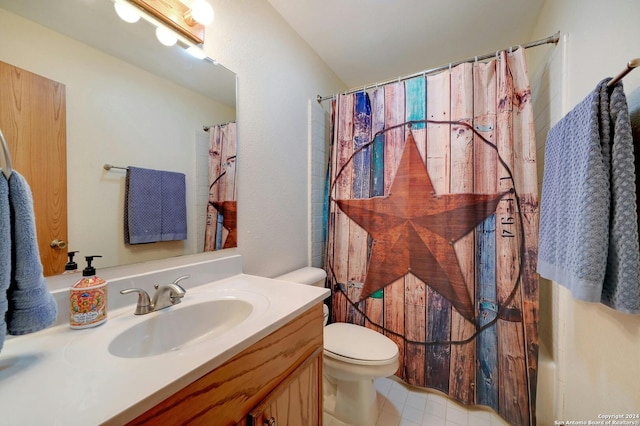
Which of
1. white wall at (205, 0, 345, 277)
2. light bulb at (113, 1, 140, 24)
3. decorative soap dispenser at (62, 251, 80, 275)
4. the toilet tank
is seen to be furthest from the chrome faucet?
light bulb at (113, 1, 140, 24)

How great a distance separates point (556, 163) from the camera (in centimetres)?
94

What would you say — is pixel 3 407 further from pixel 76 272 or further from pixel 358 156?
pixel 358 156

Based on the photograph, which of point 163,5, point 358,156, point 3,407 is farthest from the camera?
point 358,156

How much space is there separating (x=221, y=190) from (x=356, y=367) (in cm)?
106

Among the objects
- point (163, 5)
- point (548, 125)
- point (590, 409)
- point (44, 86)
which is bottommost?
point (590, 409)

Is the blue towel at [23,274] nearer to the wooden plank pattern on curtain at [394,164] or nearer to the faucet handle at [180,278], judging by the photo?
the faucet handle at [180,278]

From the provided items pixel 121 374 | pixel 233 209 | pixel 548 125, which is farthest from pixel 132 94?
pixel 548 125

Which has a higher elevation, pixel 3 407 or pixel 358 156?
pixel 358 156

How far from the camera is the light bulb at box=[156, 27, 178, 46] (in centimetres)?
91

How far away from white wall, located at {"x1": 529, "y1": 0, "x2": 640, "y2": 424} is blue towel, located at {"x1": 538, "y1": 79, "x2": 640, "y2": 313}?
80mm

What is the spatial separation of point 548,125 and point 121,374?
6.46ft

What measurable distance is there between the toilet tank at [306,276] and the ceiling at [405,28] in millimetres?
1559

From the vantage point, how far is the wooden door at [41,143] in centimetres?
61

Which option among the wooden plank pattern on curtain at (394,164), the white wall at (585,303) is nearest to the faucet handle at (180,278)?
the wooden plank pattern on curtain at (394,164)
